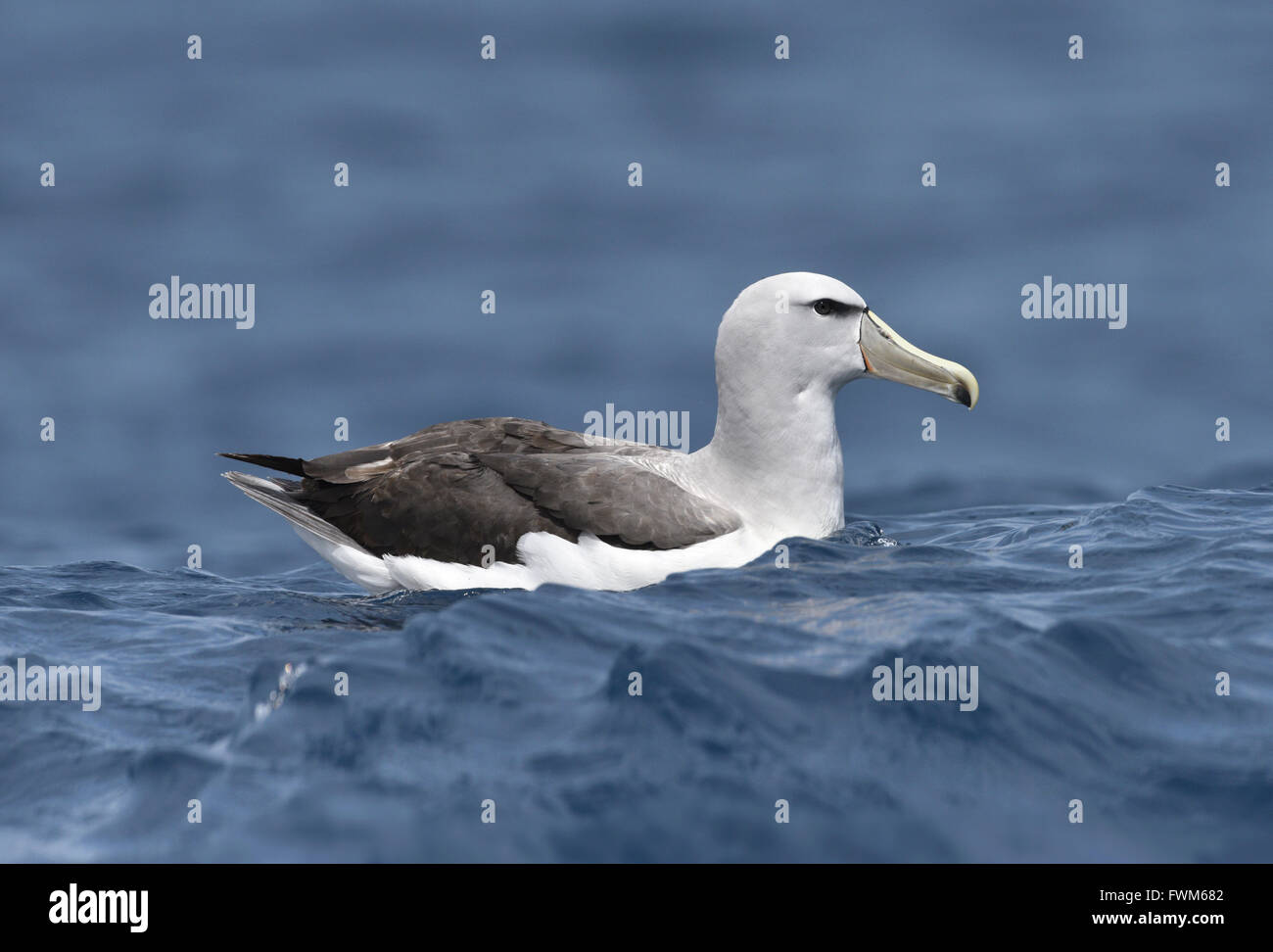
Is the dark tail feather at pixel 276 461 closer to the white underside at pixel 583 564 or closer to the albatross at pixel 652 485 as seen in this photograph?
the albatross at pixel 652 485

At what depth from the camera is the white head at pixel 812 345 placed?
27.1 ft

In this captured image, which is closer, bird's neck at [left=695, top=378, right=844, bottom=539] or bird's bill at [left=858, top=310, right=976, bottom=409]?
bird's neck at [left=695, top=378, right=844, bottom=539]

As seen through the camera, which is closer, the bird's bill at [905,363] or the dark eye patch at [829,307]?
the dark eye patch at [829,307]

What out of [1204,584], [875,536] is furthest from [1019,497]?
[1204,584]

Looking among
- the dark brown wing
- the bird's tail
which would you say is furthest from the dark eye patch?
the bird's tail

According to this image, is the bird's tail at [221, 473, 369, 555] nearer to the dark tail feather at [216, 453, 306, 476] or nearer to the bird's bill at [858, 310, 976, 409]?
the dark tail feather at [216, 453, 306, 476]

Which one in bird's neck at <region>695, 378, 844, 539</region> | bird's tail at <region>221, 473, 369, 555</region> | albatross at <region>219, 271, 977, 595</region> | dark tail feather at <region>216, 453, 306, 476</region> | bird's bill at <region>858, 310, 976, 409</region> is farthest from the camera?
dark tail feather at <region>216, 453, 306, 476</region>

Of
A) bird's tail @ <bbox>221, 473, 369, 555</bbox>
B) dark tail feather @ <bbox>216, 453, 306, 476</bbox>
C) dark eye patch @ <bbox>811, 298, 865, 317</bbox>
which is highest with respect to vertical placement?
dark eye patch @ <bbox>811, 298, 865, 317</bbox>

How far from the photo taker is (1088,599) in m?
7.46

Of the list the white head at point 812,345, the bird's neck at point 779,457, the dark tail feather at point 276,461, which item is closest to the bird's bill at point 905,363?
the white head at point 812,345

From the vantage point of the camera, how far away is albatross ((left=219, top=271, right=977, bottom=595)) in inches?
309

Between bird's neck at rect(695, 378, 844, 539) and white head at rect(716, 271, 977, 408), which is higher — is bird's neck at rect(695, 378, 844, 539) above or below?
below

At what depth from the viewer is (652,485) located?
7980mm

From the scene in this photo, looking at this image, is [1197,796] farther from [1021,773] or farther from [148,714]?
[148,714]
